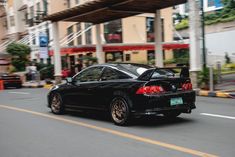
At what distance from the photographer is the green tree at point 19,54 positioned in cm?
4022

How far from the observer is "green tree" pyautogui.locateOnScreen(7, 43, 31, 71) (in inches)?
1583

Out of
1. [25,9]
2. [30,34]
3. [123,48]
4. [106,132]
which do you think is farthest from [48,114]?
[25,9]

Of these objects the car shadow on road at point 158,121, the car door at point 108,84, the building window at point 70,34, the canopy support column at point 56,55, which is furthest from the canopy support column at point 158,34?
the building window at point 70,34

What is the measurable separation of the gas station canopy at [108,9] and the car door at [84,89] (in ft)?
34.5

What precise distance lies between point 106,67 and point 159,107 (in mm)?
1928

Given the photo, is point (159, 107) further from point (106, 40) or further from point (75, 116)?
point (106, 40)

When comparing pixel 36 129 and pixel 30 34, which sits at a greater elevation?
pixel 30 34

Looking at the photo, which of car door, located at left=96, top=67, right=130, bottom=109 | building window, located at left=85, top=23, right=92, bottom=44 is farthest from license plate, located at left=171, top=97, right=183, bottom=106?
building window, located at left=85, top=23, right=92, bottom=44

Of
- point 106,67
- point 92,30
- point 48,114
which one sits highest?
point 92,30

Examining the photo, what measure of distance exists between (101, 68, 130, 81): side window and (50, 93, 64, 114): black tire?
210 cm

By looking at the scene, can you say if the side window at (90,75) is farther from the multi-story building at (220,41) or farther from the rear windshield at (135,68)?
the multi-story building at (220,41)

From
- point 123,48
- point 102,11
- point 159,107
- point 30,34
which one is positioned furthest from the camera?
point 30,34

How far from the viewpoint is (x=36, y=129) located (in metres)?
9.28

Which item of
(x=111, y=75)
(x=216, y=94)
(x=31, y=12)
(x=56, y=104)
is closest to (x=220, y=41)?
(x=31, y=12)
